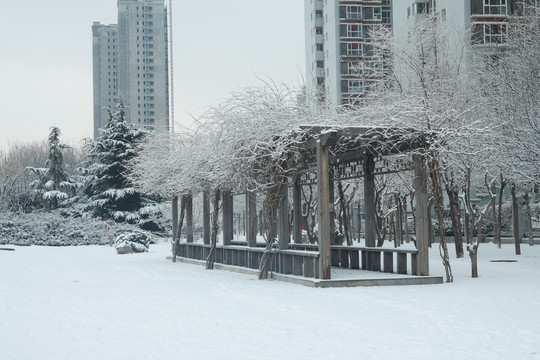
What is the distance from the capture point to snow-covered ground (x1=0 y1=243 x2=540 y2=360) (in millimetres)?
8672

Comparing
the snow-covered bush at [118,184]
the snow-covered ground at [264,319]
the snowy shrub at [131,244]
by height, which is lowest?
the snow-covered ground at [264,319]

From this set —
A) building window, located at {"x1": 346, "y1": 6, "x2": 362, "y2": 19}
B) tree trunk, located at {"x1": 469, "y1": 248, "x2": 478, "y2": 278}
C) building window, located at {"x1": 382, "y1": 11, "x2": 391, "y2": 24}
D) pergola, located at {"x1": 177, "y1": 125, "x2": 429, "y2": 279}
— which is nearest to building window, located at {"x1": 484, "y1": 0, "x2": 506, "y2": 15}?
building window, located at {"x1": 346, "y1": 6, "x2": 362, "y2": 19}

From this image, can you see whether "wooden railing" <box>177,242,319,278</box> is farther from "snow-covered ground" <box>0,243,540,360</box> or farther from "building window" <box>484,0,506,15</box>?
"building window" <box>484,0,506,15</box>

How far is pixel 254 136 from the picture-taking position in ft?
56.5

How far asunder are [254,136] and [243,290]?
12.2 ft

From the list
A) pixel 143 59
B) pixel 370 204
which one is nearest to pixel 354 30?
pixel 370 204

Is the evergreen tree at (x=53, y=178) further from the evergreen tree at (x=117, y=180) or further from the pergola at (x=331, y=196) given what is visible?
the pergola at (x=331, y=196)

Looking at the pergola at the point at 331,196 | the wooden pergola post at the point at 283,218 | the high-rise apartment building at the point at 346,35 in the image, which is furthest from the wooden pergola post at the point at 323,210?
Result: the high-rise apartment building at the point at 346,35

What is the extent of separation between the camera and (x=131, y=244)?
34.5 m

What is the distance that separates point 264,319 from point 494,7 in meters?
41.2

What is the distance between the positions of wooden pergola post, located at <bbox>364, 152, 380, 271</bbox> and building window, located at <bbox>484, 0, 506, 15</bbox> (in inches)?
1291

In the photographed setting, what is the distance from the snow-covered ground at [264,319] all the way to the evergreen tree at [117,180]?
2910 centimetres

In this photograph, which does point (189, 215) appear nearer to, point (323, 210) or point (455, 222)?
point (455, 222)

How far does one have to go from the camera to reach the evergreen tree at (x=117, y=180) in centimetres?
4756
